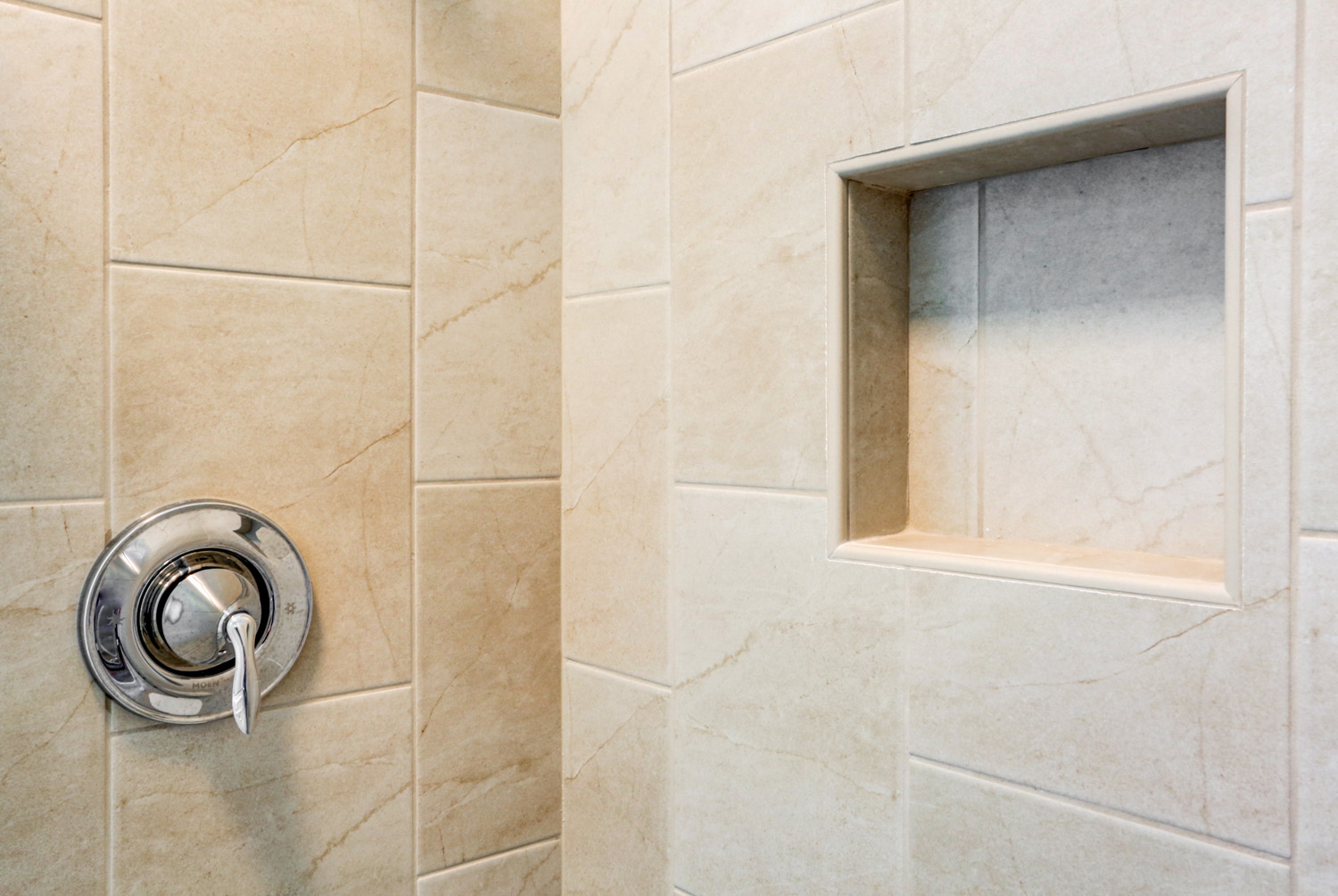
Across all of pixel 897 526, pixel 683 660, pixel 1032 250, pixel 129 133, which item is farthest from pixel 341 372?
pixel 1032 250

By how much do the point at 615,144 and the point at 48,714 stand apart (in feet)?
2.80

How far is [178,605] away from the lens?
0.92 m

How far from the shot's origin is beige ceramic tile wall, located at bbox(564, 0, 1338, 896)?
668mm

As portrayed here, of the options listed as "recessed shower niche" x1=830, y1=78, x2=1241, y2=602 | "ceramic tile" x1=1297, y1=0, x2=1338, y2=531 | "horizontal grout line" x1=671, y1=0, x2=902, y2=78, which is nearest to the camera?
"ceramic tile" x1=1297, y1=0, x2=1338, y2=531

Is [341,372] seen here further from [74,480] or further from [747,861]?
[747,861]

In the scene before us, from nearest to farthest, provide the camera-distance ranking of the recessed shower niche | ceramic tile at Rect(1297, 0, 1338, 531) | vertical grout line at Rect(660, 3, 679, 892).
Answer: ceramic tile at Rect(1297, 0, 1338, 531) → the recessed shower niche → vertical grout line at Rect(660, 3, 679, 892)

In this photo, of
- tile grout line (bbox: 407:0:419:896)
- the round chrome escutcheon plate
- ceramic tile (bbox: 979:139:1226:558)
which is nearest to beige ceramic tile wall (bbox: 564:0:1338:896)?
ceramic tile (bbox: 979:139:1226:558)

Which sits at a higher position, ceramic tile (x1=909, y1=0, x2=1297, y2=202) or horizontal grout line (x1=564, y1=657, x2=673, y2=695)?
ceramic tile (x1=909, y1=0, x2=1297, y2=202)

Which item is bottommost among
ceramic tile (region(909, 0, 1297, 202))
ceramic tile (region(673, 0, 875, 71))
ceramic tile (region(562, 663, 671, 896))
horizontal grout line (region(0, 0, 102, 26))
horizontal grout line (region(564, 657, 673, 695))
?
ceramic tile (region(562, 663, 671, 896))

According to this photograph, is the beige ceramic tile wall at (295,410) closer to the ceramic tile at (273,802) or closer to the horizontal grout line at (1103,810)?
the ceramic tile at (273,802)

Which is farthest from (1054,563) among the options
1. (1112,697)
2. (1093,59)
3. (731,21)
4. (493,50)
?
(493,50)

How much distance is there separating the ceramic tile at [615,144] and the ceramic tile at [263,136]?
216mm

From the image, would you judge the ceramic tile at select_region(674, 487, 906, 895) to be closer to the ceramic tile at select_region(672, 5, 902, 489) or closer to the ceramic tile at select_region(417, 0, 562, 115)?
the ceramic tile at select_region(672, 5, 902, 489)

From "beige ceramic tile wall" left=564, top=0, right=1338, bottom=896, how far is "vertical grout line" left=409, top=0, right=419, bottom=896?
21 centimetres
